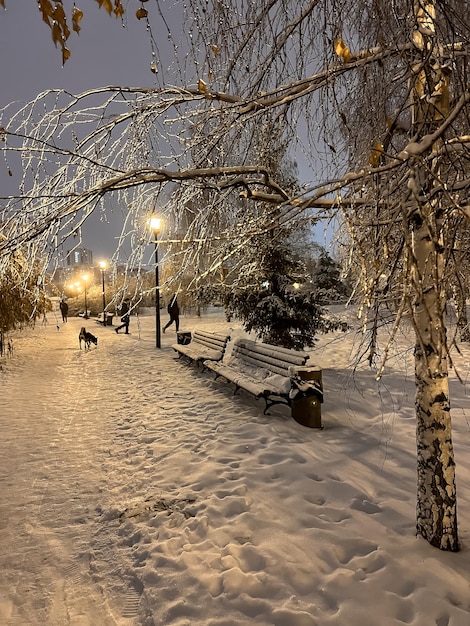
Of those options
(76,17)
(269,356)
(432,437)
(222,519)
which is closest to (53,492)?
(222,519)

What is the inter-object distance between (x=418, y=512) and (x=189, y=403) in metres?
4.62

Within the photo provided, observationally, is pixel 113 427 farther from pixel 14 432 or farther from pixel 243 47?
pixel 243 47

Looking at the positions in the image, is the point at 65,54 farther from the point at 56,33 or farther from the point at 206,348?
the point at 206,348

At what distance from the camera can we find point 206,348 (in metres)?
10.5

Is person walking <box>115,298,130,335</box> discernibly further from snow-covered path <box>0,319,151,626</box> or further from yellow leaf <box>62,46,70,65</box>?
snow-covered path <box>0,319,151,626</box>

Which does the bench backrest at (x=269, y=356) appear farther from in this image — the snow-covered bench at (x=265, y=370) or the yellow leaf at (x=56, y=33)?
the yellow leaf at (x=56, y=33)

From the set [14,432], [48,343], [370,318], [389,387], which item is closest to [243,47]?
[370,318]

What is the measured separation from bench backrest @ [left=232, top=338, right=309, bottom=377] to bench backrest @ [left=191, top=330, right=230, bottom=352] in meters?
0.60

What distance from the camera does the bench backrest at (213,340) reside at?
9.38 meters

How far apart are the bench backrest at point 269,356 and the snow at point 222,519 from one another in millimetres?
677

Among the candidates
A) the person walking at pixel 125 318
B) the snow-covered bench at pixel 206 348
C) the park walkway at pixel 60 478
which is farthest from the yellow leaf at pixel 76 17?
the snow-covered bench at pixel 206 348

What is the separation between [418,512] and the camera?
121 inches

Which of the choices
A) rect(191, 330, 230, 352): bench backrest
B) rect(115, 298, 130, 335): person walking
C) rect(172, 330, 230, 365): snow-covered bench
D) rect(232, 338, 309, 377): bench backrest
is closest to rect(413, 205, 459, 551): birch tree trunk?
rect(115, 298, 130, 335): person walking

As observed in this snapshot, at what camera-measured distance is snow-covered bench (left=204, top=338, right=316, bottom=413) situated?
19.6 feet
